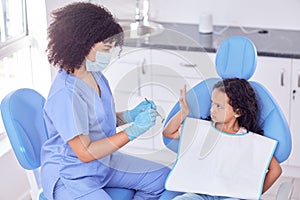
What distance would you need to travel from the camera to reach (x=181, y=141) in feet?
7.59

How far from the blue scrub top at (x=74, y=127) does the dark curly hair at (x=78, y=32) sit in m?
0.07

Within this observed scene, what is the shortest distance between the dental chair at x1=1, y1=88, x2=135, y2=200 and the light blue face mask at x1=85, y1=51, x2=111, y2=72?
30 centimetres

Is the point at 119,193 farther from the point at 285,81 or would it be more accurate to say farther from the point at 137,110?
the point at 285,81

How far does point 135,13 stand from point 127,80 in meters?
1.82

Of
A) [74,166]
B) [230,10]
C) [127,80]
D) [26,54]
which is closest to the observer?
[127,80]

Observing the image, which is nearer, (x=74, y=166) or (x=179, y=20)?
(x=74, y=166)

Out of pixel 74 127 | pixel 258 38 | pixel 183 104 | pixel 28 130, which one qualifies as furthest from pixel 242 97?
pixel 258 38

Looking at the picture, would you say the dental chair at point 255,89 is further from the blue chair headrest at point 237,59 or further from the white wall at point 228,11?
the white wall at point 228,11

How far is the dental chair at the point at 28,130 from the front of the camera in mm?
2199

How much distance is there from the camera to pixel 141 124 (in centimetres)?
208

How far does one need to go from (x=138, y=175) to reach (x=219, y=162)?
313 millimetres

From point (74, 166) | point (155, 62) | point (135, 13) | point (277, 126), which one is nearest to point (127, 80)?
point (155, 62)

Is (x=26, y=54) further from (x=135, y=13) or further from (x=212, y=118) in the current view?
(x=212, y=118)

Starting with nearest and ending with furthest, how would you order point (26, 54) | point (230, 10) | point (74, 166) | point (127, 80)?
1. point (127, 80)
2. point (74, 166)
3. point (26, 54)
4. point (230, 10)
